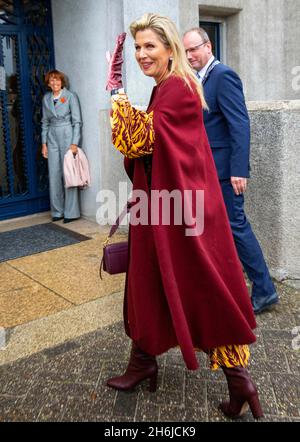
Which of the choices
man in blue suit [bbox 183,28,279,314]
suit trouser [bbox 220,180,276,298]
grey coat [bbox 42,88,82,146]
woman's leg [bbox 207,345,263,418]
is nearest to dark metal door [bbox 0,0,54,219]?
grey coat [bbox 42,88,82,146]

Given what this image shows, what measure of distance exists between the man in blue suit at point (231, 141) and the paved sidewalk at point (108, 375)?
1.12ft

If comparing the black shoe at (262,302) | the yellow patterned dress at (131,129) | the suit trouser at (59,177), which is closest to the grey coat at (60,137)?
the suit trouser at (59,177)

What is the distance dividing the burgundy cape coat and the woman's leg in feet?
0.32

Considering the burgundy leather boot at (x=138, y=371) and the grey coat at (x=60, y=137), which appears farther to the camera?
the grey coat at (x=60, y=137)

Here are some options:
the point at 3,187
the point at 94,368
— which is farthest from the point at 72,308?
the point at 3,187

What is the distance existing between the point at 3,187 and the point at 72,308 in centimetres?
326

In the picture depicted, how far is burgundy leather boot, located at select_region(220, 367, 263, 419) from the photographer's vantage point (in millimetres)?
2512

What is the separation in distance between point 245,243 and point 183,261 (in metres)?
1.39

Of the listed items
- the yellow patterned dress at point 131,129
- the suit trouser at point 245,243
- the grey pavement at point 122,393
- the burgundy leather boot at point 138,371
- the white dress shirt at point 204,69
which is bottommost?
the grey pavement at point 122,393

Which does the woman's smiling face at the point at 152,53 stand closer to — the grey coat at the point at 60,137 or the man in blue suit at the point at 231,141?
the man in blue suit at the point at 231,141

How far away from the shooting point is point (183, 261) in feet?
7.94

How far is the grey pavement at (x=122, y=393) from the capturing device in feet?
8.71

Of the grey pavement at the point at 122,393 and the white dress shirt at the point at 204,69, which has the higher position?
the white dress shirt at the point at 204,69

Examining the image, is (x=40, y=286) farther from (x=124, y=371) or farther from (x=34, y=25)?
(x=34, y=25)
